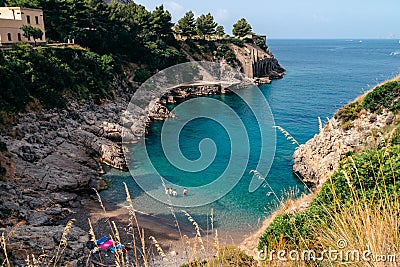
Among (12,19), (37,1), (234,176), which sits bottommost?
(234,176)

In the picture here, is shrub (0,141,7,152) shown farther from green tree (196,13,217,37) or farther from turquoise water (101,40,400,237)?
green tree (196,13,217,37)

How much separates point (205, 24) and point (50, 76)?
38.7 meters

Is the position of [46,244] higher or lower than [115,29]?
lower

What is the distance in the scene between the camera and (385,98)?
1700cm

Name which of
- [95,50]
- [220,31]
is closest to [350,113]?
[95,50]

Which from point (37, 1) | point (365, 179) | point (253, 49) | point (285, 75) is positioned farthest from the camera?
point (285, 75)

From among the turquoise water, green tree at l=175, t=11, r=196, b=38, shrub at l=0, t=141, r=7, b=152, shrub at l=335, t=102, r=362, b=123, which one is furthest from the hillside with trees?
shrub at l=335, t=102, r=362, b=123

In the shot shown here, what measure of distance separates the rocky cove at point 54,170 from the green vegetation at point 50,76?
3.74 feet

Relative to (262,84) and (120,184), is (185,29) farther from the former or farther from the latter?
(120,184)

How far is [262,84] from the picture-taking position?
2277 inches

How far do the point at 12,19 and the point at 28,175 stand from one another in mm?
19368

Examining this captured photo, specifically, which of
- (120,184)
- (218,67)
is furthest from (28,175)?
(218,67)

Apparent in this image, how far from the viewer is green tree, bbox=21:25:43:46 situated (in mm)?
30203

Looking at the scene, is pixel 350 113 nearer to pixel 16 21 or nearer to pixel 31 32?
pixel 31 32
